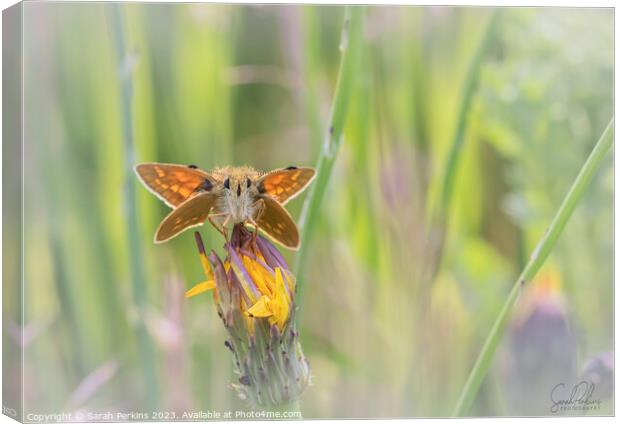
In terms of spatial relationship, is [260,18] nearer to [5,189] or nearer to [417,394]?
[5,189]

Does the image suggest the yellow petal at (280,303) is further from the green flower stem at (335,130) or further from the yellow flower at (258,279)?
the green flower stem at (335,130)

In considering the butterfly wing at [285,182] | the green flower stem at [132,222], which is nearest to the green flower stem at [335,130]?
the butterfly wing at [285,182]

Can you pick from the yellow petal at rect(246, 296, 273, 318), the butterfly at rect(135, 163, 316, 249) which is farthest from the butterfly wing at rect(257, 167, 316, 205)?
the yellow petal at rect(246, 296, 273, 318)

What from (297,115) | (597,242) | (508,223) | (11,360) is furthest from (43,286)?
(597,242)

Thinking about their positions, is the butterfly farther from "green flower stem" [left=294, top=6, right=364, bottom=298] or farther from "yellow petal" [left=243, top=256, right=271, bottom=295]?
"yellow petal" [left=243, top=256, right=271, bottom=295]

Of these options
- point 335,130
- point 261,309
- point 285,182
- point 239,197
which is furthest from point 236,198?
point 261,309
